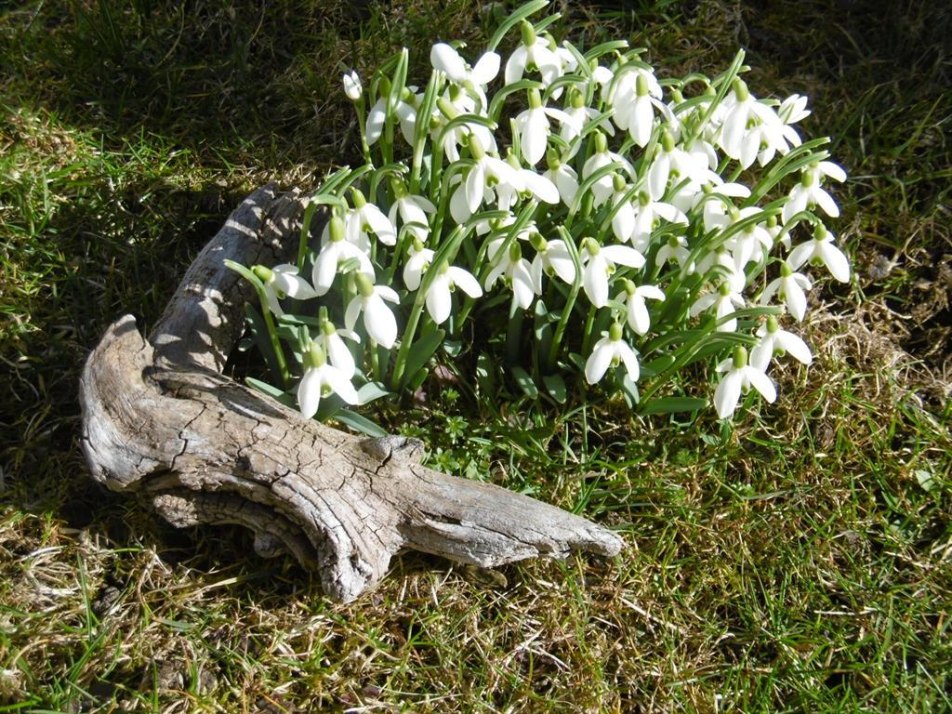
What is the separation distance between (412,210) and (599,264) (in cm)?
35

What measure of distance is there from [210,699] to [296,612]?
0.73 feet

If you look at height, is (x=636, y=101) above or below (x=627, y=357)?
above

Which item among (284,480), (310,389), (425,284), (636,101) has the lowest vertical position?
(284,480)

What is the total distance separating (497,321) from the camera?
2.21 meters

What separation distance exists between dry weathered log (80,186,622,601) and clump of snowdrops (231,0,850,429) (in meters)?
0.11

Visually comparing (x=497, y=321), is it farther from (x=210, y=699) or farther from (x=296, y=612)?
(x=210, y=699)

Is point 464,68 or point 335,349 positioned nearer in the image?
point 335,349

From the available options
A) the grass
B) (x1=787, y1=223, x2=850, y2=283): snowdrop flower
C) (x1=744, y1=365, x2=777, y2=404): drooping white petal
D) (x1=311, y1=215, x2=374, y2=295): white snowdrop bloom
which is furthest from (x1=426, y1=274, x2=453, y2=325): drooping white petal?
(x1=787, y1=223, x2=850, y2=283): snowdrop flower

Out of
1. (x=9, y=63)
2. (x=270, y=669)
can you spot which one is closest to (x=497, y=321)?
(x=270, y=669)

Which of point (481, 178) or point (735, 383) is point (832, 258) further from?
point (481, 178)

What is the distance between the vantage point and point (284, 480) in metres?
1.82

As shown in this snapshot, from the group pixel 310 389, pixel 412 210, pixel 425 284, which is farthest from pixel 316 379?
pixel 412 210

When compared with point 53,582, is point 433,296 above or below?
above

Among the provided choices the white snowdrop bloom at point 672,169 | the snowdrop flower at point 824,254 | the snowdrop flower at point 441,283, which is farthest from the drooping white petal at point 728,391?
the snowdrop flower at point 441,283
